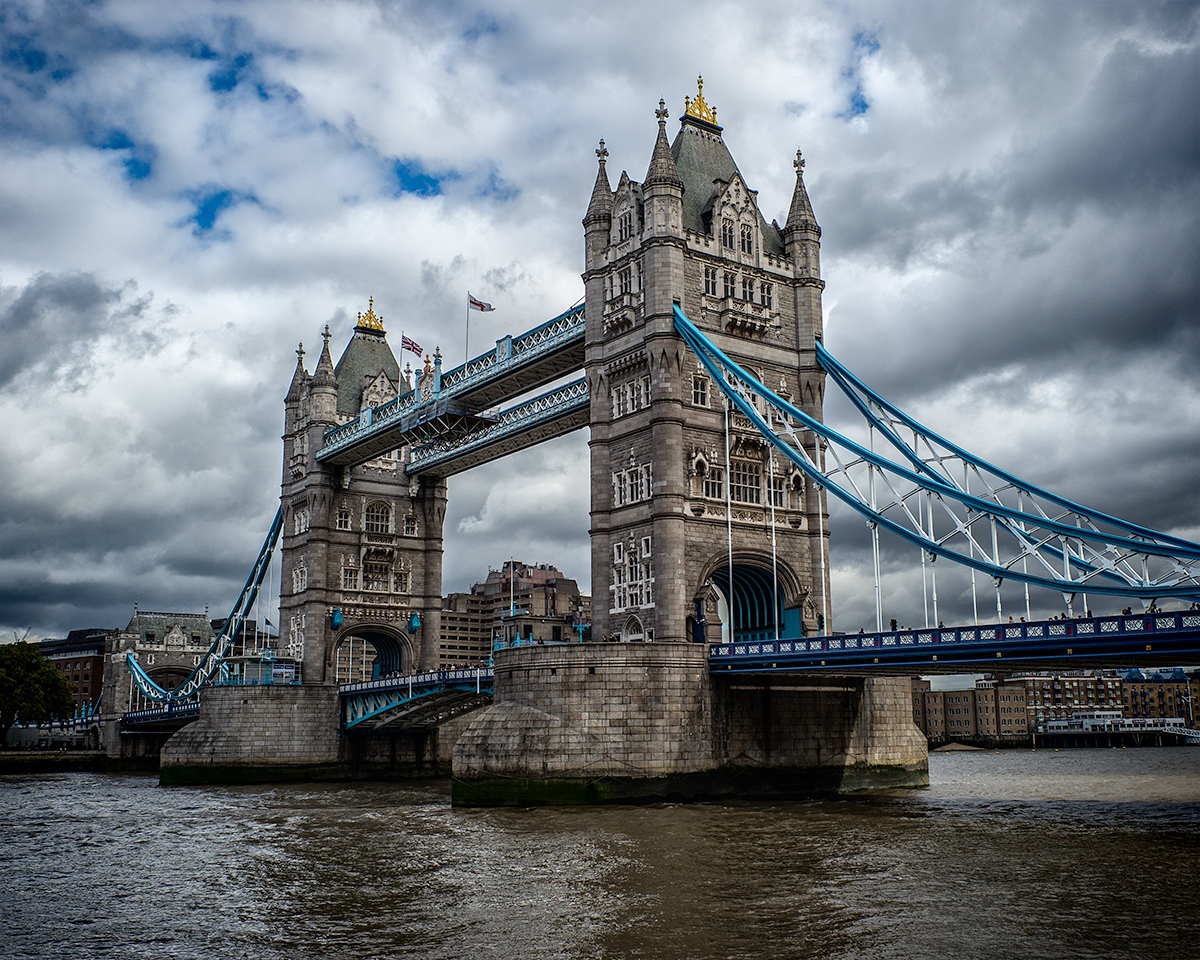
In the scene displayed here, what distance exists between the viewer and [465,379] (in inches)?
2320

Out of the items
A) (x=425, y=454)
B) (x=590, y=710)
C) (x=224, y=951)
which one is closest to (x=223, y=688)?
(x=425, y=454)

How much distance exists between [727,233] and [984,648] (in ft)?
73.6

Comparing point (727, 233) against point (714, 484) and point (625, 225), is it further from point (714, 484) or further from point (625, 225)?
point (714, 484)

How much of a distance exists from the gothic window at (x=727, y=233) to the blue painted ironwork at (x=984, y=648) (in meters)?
17.8

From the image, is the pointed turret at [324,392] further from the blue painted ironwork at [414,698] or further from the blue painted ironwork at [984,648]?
the blue painted ironwork at [984,648]

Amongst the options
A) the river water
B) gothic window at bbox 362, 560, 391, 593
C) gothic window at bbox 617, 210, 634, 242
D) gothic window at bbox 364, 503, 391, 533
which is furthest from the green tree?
gothic window at bbox 617, 210, 634, 242

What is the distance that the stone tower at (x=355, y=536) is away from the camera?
69.4 meters

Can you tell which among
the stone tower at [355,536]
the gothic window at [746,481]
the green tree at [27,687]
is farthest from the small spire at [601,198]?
the green tree at [27,687]

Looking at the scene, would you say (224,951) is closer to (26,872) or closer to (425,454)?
(26,872)

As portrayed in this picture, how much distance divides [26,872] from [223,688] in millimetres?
34062

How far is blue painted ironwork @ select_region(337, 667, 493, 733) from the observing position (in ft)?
172

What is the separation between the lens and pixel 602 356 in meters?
48.4

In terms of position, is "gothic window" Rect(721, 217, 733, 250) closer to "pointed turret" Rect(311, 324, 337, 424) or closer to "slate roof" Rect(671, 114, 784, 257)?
"slate roof" Rect(671, 114, 784, 257)

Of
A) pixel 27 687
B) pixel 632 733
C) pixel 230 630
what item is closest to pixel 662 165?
pixel 632 733
